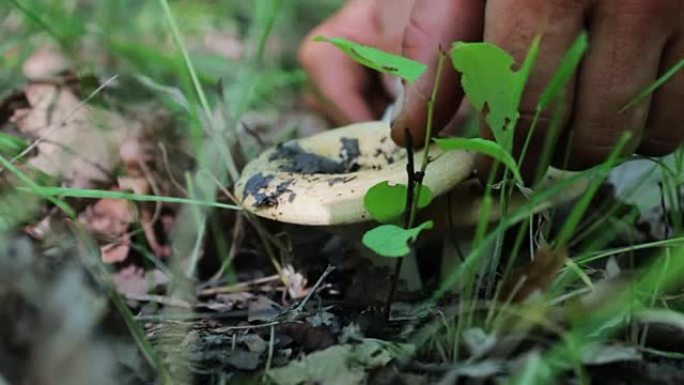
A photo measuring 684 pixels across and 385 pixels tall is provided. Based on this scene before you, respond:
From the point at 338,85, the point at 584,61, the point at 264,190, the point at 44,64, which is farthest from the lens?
the point at 44,64

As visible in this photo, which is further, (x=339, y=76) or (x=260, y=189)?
(x=339, y=76)

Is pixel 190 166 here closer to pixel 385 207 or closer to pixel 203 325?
pixel 203 325

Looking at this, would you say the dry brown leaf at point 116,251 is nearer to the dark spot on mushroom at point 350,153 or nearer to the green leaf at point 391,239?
the dark spot on mushroom at point 350,153

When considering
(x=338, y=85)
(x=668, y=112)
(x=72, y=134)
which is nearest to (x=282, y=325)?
(x=668, y=112)

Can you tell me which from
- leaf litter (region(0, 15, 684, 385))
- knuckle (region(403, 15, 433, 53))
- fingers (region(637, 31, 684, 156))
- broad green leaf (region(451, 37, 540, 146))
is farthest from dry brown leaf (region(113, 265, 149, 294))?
fingers (region(637, 31, 684, 156))

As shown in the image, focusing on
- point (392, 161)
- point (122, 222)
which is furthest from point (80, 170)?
point (392, 161)

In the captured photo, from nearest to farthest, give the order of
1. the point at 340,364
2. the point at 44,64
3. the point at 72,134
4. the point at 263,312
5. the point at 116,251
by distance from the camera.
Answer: the point at 340,364, the point at 263,312, the point at 116,251, the point at 72,134, the point at 44,64

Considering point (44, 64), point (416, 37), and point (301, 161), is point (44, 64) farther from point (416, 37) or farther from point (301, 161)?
point (416, 37)

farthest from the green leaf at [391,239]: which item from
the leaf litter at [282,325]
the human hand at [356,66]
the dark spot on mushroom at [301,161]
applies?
the human hand at [356,66]
